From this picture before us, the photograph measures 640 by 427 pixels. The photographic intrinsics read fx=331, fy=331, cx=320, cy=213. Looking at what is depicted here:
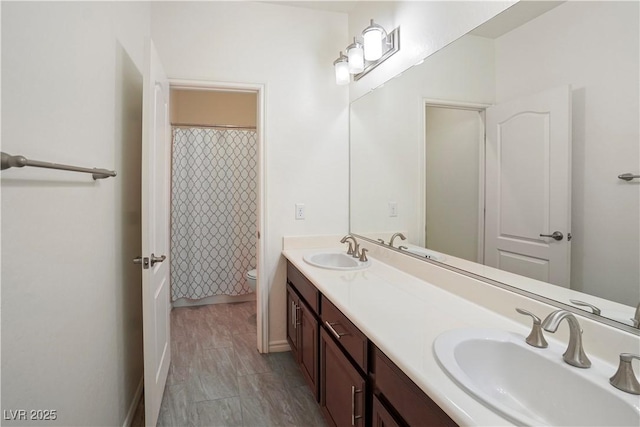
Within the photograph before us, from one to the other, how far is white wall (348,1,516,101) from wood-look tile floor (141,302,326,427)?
2037 mm

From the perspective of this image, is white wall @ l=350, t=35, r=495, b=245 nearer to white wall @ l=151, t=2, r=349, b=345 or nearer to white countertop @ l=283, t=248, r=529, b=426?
white wall @ l=151, t=2, r=349, b=345

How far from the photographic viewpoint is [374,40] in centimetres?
204

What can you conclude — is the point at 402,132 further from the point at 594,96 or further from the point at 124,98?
the point at 124,98

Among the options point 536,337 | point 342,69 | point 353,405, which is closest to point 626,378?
point 536,337

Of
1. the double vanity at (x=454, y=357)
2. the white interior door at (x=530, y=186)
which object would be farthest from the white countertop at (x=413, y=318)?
the white interior door at (x=530, y=186)

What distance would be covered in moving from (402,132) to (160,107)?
4.68 ft

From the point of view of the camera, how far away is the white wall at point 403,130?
142 centimetres

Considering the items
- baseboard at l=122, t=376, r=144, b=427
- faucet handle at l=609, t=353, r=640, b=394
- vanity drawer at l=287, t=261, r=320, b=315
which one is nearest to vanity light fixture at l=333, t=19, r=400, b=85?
vanity drawer at l=287, t=261, r=320, b=315

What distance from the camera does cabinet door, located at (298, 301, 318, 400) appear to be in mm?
1735

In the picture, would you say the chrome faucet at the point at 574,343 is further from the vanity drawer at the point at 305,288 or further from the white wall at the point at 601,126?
the vanity drawer at the point at 305,288

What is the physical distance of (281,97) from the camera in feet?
8.09

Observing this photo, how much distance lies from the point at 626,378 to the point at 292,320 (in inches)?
71.7

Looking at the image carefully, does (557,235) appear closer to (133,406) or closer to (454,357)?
(454,357)

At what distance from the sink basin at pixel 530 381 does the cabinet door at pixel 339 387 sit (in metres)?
0.40
